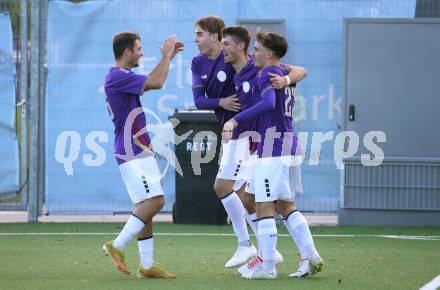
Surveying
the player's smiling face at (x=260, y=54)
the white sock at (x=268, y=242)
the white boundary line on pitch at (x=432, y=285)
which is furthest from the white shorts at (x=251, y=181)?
the white boundary line on pitch at (x=432, y=285)

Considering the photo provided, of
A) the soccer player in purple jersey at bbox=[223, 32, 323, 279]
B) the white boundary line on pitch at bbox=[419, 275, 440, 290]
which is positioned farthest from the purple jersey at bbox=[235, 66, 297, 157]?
the white boundary line on pitch at bbox=[419, 275, 440, 290]

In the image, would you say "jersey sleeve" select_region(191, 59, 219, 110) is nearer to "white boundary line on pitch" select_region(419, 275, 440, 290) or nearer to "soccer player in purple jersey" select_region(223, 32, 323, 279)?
"soccer player in purple jersey" select_region(223, 32, 323, 279)

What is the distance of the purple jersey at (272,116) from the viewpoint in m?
8.80

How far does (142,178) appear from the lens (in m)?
9.04

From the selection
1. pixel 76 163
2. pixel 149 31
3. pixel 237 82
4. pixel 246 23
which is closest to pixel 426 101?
pixel 246 23

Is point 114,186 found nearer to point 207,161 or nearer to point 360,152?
point 207,161

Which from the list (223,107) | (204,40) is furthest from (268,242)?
(204,40)

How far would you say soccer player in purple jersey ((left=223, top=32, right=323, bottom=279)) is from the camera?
8859mm

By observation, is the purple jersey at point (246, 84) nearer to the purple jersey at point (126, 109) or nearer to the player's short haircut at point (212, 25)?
the player's short haircut at point (212, 25)

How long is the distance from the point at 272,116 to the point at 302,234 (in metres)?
0.97

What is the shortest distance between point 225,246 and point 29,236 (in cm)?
248

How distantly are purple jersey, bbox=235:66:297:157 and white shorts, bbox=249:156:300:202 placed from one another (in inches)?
2.2

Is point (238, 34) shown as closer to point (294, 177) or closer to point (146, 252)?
point (294, 177)

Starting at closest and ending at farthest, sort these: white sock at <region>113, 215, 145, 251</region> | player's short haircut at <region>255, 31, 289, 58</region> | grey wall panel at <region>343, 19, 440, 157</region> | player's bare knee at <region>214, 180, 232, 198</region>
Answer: white sock at <region>113, 215, 145, 251</region>, player's short haircut at <region>255, 31, 289, 58</region>, player's bare knee at <region>214, 180, 232, 198</region>, grey wall panel at <region>343, 19, 440, 157</region>
